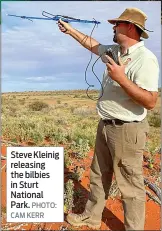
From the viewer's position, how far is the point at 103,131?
3.81 m

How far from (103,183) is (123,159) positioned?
521 mm

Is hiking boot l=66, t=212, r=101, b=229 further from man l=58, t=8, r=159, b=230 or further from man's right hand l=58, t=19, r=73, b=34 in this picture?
man's right hand l=58, t=19, r=73, b=34

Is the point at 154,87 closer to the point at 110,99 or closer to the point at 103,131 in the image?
the point at 110,99

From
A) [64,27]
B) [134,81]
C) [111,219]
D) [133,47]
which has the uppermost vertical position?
[64,27]

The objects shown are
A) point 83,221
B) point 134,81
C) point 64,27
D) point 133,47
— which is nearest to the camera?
point 134,81

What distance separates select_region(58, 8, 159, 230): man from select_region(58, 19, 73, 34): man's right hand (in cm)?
57

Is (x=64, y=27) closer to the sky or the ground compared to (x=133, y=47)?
closer to the sky

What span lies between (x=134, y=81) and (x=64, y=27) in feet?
4.10

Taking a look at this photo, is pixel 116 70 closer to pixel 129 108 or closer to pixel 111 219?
pixel 129 108

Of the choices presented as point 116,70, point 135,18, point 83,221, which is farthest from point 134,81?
point 83,221

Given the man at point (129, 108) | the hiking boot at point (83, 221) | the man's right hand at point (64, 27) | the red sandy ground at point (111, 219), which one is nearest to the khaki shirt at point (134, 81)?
the man at point (129, 108)

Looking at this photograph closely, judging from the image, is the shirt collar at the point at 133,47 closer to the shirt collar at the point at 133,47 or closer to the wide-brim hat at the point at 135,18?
the shirt collar at the point at 133,47

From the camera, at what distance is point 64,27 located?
434 centimetres

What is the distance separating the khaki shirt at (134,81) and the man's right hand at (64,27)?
2.30 feet
